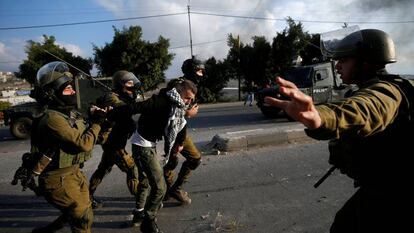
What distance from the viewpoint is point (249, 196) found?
13.3ft

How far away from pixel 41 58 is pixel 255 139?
21869mm

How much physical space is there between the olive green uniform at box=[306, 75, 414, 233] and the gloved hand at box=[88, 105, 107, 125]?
72.8 inches

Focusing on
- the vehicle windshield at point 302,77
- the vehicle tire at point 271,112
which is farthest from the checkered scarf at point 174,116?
the vehicle windshield at point 302,77

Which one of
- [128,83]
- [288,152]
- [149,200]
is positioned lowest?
[288,152]

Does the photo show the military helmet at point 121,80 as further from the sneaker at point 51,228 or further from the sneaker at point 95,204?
the sneaker at point 51,228

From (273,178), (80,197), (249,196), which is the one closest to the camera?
(80,197)

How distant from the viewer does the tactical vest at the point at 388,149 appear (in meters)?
1.46

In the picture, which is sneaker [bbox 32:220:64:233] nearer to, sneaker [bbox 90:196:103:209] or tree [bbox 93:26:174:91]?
sneaker [bbox 90:196:103:209]

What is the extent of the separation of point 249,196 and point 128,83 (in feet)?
6.60

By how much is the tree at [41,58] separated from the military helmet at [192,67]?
21.4m

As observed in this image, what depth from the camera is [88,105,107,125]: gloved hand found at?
2704 millimetres

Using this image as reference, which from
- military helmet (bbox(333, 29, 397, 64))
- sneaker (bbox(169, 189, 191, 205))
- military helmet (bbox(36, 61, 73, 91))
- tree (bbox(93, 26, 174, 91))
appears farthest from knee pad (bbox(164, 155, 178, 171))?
tree (bbox(93, 26, 174, 91))

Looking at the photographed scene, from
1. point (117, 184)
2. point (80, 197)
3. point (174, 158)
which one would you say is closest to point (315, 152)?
point (174, 158)

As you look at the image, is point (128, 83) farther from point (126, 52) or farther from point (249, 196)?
point (126, 52)
